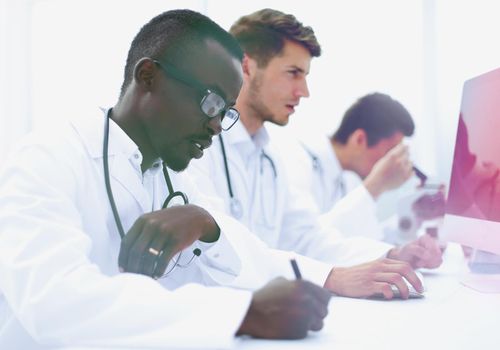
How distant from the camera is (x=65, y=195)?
68cm

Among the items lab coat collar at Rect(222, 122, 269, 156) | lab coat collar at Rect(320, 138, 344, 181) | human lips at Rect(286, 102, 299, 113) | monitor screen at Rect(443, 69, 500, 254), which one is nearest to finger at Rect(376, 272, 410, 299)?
monitor screen at Rect(443, 69, 500, 254)

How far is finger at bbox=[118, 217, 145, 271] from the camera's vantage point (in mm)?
644

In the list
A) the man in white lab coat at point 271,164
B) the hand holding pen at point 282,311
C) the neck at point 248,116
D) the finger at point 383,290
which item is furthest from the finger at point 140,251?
the neck at point 248,116

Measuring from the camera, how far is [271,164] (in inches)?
59.7

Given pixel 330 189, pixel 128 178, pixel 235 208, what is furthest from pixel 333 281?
pixel 330 189

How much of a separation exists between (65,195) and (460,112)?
0.79 m

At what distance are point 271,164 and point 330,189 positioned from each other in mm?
798

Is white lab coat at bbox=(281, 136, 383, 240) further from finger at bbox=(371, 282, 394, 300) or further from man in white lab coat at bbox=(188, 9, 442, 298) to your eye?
finger at bbox=(371, 282, 394, 300)

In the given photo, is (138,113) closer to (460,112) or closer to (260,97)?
(460,112)

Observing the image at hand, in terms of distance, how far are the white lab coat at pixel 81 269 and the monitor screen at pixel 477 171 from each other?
514mm

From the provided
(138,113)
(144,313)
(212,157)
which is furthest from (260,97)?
(144,313)

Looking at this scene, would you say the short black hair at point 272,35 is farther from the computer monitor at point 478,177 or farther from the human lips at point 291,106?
the computer monitor at point 478,177

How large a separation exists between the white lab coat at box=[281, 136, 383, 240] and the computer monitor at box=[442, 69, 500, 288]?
507 mm

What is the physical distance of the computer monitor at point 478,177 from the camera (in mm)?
973
